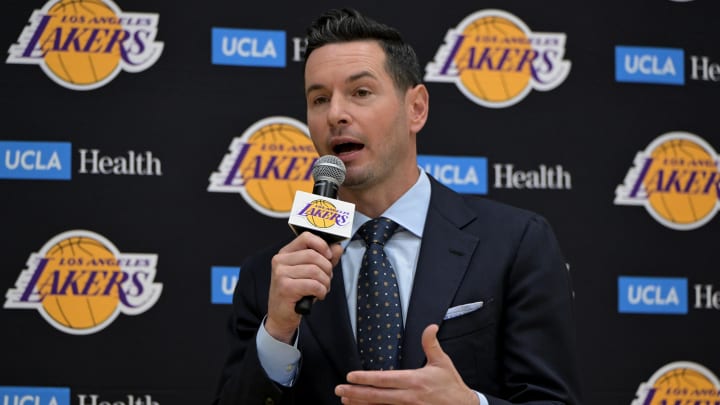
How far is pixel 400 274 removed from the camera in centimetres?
197

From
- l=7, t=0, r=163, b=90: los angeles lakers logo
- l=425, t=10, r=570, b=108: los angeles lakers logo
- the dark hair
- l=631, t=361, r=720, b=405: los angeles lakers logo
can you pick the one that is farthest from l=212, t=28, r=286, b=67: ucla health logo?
l=631, t=361, r=720, b=405: los angeles lakers logo

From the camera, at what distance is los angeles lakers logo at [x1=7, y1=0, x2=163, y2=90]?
311 centimetres

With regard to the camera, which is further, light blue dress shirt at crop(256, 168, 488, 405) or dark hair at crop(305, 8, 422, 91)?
dark hair at crop(305, 8, 422, 91)

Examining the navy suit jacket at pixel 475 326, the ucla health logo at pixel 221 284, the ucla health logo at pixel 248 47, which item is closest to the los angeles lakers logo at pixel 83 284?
the ucla health logo at pixel 221 284

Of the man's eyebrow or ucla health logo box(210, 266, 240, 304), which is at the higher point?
the man's eyebrow

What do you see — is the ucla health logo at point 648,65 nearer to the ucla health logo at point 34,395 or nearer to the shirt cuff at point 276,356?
the shirt cuff at point 276,356

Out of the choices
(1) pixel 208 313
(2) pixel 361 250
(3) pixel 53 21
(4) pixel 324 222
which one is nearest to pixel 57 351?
(1) pixel 208 313

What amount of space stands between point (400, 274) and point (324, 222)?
14.9 inches

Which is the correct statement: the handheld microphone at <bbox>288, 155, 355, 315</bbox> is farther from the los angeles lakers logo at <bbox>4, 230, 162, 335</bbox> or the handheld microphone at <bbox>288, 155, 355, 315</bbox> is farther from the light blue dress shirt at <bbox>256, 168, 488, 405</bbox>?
the los angeles lakers logo at <bbox>4, 230, 162, 335</bbox>

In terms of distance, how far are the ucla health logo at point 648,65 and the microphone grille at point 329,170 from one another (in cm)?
187

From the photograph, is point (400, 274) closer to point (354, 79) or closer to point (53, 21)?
point (354, 79)

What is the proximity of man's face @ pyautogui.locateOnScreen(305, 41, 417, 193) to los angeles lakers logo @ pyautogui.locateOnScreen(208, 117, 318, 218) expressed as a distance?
3.44ft

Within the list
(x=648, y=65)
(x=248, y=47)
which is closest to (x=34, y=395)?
(x=248, y=47)

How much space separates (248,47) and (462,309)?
1.65 metres
